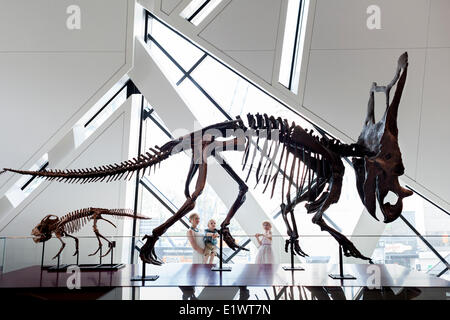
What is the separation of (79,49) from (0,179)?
3141 millimetres

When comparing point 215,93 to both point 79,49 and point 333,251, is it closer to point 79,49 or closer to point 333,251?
point 79,49

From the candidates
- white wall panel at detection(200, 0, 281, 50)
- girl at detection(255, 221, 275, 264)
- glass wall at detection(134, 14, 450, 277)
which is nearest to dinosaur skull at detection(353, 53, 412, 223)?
girl at detection(255, 221, 275, 264)

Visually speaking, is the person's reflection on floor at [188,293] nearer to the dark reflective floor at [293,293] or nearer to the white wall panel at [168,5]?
the dark reflective floor at [293,293]

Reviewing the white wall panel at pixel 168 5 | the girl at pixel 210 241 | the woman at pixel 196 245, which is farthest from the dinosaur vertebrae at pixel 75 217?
the white wall panel at pixel 168 5

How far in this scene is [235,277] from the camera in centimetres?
345

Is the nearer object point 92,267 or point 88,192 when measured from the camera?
point 92,267

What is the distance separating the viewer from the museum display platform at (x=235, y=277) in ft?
10.3

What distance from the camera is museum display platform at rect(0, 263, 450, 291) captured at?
315 centimetres

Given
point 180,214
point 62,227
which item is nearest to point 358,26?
point 180,214

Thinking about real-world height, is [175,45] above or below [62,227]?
above

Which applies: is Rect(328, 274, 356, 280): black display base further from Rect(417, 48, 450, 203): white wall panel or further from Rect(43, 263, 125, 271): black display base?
Rect(417, 48, 450, 203): white wall panel

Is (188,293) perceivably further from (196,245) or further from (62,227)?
(62,227)
